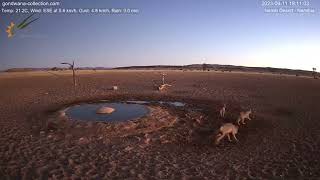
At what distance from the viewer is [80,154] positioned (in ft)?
32.2

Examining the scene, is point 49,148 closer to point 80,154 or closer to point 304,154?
point 80,154

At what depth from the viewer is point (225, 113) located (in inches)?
639

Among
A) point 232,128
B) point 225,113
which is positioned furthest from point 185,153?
point 225,113

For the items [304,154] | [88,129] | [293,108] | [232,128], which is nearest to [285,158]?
[304,154]

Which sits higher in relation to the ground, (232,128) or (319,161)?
(232,128)

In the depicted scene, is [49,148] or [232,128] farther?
[232,128]

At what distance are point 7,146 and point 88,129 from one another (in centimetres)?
331

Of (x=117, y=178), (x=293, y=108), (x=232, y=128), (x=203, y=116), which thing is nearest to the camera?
(x=117, y=178)

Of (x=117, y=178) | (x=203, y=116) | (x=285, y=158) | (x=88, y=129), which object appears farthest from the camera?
(x=203, y=116)

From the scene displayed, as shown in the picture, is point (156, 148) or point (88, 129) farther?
point (88, 129)

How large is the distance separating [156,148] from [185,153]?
120 cm

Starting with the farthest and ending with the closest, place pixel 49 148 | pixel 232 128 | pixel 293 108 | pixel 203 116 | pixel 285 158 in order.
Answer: pixel 293 108
pixel 203 116
pixel 232 128
pixel 49 148
pixel 285 158

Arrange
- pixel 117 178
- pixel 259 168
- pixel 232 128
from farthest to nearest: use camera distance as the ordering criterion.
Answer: pixel 232 128 < pixel 259 168 < pixel 117 178

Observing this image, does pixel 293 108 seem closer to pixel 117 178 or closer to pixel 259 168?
pixel 259 168
